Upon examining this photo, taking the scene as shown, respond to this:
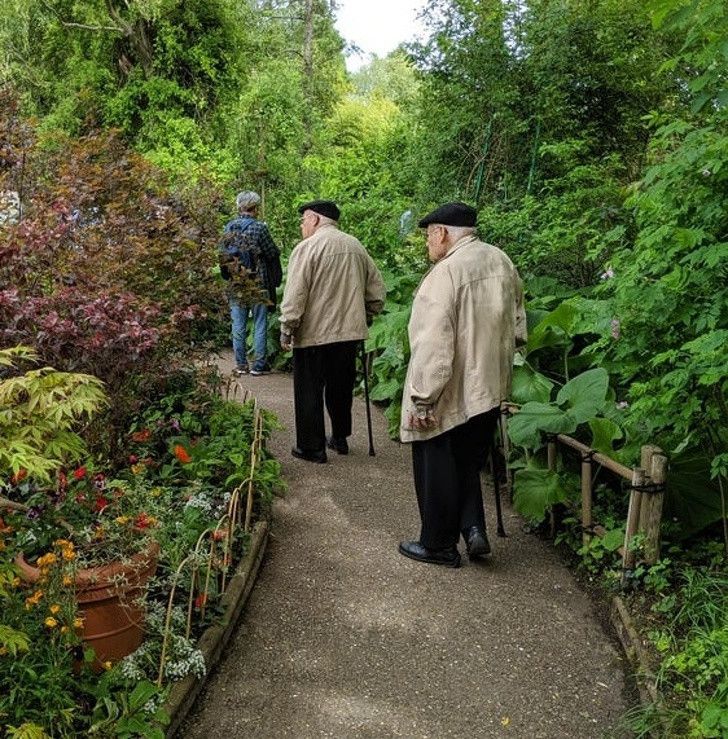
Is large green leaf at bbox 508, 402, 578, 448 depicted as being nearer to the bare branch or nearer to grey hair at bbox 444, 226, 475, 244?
grey hair at bbox 444, 226, 475, 244

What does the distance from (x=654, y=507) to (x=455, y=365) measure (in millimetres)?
1146

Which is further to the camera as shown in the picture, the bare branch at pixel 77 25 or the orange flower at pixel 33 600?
the bare branch at pixel 77 25

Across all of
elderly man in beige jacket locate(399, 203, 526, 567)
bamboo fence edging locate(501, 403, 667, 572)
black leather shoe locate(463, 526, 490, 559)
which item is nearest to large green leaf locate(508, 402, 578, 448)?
elderly man in beige jacket locate(399, 203, 526, 567)

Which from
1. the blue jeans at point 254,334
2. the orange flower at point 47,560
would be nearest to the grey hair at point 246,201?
the blue jeans at point 254,334

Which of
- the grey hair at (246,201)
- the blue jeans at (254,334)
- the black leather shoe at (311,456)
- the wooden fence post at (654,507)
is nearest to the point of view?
the wooden fence post at (654,507)

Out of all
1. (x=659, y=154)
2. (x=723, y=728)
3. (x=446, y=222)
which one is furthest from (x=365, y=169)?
(x=723, y=728)

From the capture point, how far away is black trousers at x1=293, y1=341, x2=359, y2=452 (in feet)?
18.1

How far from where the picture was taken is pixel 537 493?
4.22 m

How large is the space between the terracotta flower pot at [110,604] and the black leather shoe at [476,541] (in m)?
1.80

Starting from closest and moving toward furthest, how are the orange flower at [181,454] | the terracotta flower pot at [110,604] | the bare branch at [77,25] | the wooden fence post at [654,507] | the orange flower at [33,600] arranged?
1. the orange flower at [33,600]
2. the terracotta flower pot at [110,604]
3. the wooden fence post at [654,507]
4. the orange flower at [181,454]
5. the bare branch at [77,25]

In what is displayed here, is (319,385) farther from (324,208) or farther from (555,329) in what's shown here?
(555,329)

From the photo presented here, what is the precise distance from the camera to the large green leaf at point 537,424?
13.1 feet

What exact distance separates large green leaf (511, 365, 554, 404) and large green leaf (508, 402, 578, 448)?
23.8 inches

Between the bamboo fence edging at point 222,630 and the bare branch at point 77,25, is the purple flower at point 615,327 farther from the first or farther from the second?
the bare branch at point 77,25
